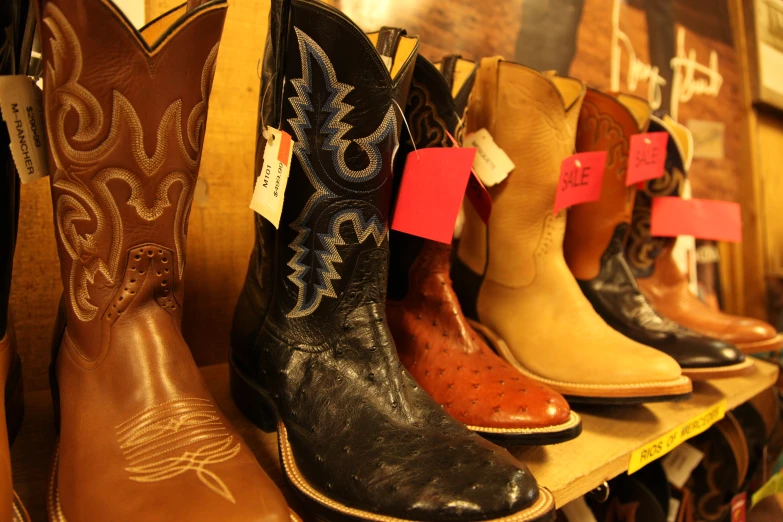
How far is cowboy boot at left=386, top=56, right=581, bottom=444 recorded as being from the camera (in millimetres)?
718

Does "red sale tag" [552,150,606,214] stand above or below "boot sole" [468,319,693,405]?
above

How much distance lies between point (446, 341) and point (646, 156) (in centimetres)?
65

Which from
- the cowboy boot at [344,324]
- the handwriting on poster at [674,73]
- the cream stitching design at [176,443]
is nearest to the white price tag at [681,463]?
the cowboy boot at [344,324]

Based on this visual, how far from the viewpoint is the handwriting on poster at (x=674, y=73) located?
1724 millimetres

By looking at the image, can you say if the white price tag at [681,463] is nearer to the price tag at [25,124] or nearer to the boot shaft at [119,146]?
the boot shaft at [119,146]

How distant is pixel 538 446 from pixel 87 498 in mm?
567

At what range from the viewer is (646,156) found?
113 centimetres

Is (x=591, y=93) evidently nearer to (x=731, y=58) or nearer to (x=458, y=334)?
(x=458, y=334)

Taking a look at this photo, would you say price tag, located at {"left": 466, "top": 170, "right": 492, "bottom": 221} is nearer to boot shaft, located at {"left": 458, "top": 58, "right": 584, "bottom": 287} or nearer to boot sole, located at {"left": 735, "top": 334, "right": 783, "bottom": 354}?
boot shaft, located at {"left": 458, "top": 58, "right": 584, "bottom": 287}

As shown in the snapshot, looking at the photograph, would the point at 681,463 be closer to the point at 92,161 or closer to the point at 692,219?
the point at 692,219

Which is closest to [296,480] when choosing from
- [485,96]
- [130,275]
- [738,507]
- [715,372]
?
[130,275]

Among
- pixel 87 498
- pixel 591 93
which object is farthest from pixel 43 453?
pixel 591 93

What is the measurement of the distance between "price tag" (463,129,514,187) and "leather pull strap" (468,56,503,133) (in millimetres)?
31

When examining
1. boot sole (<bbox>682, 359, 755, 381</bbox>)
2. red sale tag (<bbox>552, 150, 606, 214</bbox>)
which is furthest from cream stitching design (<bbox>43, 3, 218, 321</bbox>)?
boot sole (<bbox>682, 359, 755, 381</bbox>)
